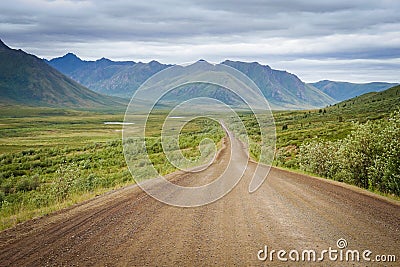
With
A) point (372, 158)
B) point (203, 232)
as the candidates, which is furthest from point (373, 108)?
point (203, 232)

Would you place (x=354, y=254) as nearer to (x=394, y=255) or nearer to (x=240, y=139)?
(x=394, y=255)

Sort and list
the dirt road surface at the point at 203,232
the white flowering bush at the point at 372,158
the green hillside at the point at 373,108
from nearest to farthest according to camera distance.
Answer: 1. the dirt road surface at the point at 203,232
2. the white flowering bush at the point at 372,158
3. the green hillside at the point at 373,108

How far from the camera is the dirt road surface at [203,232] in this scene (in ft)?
23.9

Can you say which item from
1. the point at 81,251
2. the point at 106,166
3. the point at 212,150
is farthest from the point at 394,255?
the point at 106,166

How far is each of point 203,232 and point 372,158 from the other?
13.3 meters

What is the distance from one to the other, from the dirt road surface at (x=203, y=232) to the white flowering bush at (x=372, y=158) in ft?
13.2

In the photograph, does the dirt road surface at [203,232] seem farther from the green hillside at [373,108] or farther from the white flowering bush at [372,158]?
the green hillside at [373,108]

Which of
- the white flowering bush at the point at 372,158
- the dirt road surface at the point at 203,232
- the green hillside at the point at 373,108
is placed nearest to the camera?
the dirt road surface at the point at 203,232

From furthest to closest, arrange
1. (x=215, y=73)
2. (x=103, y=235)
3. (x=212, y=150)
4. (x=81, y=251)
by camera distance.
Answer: (x=212, y=150)
(x=215, y=73)
(x=103, y=235)
(x=81, y=251)

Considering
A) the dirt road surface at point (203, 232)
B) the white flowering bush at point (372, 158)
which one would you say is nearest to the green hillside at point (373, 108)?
the white flowering bush at point (372, 158)

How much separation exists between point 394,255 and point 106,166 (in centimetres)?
3561

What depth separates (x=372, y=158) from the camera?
19.2 m

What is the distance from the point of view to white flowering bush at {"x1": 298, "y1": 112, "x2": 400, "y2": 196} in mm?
16594

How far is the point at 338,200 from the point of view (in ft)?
41.3
